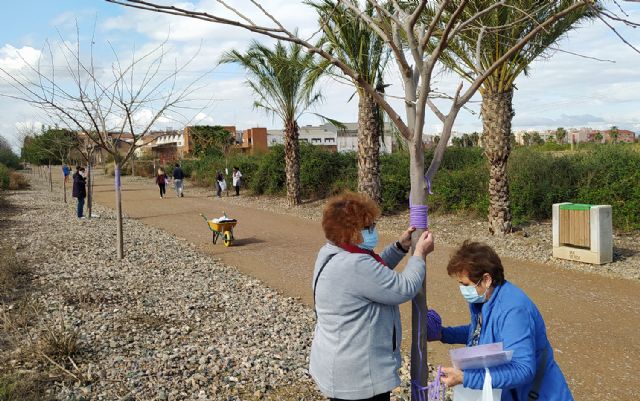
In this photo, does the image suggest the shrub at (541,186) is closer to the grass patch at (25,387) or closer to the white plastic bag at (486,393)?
the grass patch at (25,387)

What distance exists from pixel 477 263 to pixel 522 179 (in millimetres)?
11040

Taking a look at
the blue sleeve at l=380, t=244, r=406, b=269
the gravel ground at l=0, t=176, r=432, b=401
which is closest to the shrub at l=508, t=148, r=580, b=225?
the gravel ground at l=0, t=176, r=432, b=401

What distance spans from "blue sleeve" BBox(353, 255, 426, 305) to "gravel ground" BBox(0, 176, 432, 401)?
2.20 meters

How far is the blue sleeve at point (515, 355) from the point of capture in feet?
6.37

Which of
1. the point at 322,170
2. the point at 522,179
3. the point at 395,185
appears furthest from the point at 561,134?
the point at 522,179

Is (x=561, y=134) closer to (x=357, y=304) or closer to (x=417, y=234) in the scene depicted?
(x=417, y=234)

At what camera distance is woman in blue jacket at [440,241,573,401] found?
6.42ft

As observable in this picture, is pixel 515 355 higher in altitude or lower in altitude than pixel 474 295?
lower

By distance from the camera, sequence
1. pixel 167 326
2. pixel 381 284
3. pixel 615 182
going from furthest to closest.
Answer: pixel 615 182
pixel 167 326
pixel 381 284

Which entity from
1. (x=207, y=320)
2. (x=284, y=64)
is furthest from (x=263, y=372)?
(x=284, y=64)

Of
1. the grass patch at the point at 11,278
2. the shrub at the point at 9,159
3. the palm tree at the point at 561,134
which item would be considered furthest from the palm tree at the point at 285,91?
the shrub at the point at 9,159

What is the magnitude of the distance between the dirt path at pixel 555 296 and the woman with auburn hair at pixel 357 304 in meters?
2.75

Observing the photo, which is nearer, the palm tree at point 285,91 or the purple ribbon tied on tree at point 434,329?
the purple ribbon tied on tree at point 434,329

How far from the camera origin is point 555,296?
704cm
